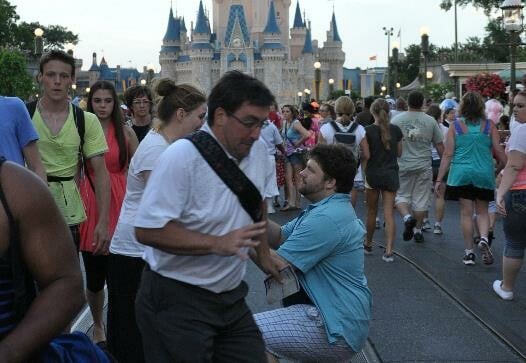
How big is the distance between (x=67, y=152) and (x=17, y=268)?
3.22 m

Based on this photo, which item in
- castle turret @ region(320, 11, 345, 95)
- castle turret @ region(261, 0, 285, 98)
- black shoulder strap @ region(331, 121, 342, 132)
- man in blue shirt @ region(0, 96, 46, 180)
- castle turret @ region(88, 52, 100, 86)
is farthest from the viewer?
castle turret @ region(320, 11, 345, 95)

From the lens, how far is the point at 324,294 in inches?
159

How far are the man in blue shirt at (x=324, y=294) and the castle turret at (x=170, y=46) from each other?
130350 mm

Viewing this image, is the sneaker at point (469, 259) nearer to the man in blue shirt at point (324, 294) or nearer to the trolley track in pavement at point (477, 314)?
the trolley track in pavement at point (477, 314)

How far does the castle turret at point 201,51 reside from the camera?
12694cm

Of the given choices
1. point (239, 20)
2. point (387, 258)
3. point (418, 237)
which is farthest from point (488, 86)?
point (239, 20)

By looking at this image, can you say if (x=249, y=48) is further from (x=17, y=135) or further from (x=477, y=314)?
(x=17, y=135)

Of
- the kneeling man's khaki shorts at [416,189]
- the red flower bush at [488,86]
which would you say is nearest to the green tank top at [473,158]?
the kneeling man's khaki shorts at [416,189]

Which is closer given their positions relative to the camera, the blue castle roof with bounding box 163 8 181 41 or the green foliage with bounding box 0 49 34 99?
the green foliage with bounding box 0 49 34 99

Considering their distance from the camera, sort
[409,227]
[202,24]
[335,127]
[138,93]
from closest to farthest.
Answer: [138,93], [409,227], [335,127], [202,24]

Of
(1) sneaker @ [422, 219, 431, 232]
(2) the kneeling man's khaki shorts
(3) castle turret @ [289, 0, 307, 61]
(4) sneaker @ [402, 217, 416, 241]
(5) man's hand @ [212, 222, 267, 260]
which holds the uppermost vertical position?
(3) castle turret @ [289, 0, 307, 61]

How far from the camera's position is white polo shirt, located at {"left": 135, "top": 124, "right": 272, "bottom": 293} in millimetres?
3121

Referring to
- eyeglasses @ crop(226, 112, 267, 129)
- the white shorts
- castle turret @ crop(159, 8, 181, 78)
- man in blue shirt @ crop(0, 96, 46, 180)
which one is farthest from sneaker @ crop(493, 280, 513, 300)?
castle turret @ crop(159, 8, 181, 78)

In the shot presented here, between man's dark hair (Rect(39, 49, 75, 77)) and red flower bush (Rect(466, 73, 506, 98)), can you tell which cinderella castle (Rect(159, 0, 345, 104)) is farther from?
man's dark hair (Rect(39, 49, 75, 77))
